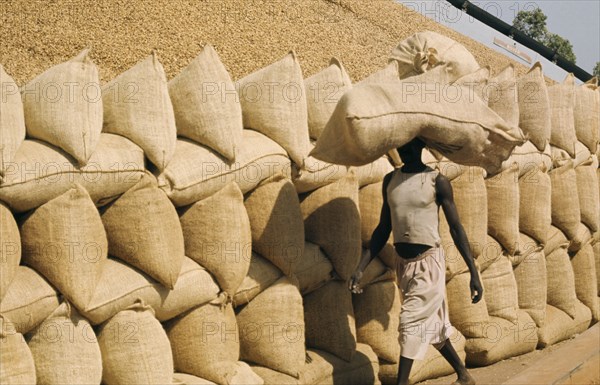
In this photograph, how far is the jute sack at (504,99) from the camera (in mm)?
4980

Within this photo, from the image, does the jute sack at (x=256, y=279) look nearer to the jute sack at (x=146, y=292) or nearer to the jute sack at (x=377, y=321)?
the jute sack at (x=146, y=292)

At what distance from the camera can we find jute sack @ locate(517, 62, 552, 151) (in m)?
5.34

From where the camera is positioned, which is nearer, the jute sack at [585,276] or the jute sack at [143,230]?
the jute sack at [143,230]

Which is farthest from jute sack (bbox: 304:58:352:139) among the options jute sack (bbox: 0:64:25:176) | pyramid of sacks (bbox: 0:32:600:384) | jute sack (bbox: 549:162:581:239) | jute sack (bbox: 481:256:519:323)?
jute sack (bbox: 549:162:581:239)

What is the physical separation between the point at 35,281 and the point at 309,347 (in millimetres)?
1556

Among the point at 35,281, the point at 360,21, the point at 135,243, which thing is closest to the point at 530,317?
the point at 135,243

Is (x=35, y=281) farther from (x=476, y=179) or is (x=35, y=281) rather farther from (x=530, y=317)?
(x=530, y=317)

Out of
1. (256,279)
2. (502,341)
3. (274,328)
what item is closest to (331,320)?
(274,328)

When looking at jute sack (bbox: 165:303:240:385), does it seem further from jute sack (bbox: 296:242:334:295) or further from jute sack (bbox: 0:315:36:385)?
jute sack (bbox: 0:315:36:385)

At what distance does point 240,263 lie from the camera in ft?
12.0

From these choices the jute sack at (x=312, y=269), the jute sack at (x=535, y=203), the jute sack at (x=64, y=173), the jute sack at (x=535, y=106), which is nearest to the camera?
the jute sack at (x=64, y=173)

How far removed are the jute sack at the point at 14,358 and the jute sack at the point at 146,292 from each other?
10.6 inches

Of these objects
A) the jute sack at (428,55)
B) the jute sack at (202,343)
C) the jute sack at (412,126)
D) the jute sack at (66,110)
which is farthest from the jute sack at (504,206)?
the jute sack at (66,110)

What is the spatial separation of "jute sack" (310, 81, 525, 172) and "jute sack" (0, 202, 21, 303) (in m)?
1.35
